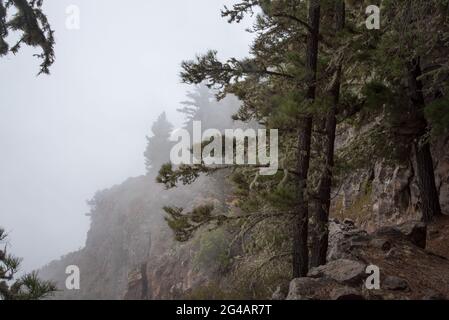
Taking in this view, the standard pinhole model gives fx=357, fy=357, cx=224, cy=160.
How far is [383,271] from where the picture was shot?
6.61 m

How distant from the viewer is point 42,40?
28.9 feet

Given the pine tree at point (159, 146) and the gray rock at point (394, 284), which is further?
the pine tree at point (159, 146)

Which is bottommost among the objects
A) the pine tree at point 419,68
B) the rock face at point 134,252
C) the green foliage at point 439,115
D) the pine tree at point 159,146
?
the rock face at point 134,252

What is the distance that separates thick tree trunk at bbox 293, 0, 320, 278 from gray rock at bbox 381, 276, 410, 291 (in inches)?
77.0

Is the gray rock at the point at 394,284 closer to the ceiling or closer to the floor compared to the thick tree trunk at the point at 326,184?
closer to the floor

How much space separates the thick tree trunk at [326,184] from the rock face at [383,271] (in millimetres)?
386

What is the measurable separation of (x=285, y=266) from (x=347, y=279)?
345 cm

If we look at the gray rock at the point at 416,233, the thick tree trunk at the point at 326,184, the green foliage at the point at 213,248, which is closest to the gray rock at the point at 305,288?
the thick tree trunk at the point at 326,184

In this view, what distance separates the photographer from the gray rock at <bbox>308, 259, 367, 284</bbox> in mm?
6098

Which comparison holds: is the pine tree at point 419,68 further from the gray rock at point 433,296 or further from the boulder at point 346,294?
the boulder at point 346,294

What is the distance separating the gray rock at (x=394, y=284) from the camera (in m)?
6.05

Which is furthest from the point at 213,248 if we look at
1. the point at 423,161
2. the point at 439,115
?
the point at 439,115
